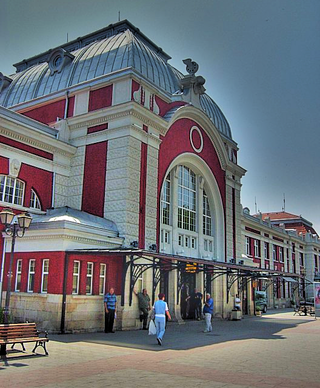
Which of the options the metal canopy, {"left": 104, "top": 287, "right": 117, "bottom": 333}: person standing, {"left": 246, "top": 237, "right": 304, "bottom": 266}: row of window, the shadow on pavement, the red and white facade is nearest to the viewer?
the shadow on pavement

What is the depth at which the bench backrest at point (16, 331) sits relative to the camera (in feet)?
34.7

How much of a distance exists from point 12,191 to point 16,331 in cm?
1045

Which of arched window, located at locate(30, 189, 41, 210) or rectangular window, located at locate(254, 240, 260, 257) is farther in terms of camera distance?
rectangular window, located at locate(254, 240, 260, 257)

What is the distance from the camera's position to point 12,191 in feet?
66.1

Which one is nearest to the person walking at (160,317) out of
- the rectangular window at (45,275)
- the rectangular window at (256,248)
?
the rectangular window at (45,275)

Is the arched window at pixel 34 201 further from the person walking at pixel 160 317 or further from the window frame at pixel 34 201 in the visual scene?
the person walking at pixel 160 317

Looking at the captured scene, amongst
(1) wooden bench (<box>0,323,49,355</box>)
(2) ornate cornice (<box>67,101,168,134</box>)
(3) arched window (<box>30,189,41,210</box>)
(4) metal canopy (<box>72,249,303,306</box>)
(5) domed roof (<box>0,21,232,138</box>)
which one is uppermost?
(5) domed roof (<box>0,21,232,138</box>)

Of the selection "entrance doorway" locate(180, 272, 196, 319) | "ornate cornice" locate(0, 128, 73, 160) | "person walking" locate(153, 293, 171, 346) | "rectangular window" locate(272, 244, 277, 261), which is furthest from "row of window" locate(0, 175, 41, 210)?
"rectangular window" locate(272, 244, 277, 261)

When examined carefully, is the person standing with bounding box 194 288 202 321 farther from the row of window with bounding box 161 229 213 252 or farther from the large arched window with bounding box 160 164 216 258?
the row of window with bounding box 161 229 213 252

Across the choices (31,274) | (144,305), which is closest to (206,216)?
(144,305)

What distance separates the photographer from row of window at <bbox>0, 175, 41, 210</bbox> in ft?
64.7

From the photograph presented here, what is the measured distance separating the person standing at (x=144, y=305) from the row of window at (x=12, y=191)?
6.60m

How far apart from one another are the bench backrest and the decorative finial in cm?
2123

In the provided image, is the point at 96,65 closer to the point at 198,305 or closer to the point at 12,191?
the point at 12,191
